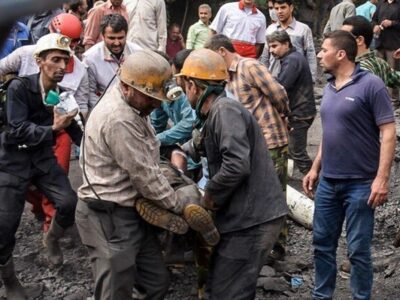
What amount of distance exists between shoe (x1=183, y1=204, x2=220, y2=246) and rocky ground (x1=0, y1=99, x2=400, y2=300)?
56.6 inches

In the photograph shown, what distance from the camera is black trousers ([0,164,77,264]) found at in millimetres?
4828

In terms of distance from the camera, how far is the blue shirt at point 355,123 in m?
4.10

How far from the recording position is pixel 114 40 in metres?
6.15

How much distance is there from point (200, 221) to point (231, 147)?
1.61 feet

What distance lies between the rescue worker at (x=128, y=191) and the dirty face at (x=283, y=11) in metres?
4.61

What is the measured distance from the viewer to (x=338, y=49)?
13.9ft

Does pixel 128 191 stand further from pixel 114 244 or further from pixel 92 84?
pixel 92 84

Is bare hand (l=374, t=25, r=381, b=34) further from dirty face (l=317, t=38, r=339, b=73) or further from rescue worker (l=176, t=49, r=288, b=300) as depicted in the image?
rescue worker (l=176, t=49, r=288, b=300)

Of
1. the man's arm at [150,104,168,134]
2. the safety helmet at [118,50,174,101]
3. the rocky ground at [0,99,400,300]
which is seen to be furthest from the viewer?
the man's arm at [150,104,168,134]

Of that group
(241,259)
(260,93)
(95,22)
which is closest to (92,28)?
(95,22)

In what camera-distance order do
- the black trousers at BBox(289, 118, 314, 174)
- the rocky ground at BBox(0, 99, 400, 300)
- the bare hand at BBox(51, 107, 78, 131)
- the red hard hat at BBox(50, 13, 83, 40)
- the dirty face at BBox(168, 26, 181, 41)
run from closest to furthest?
the bare hand at BBox(51, 107, 78, 131)
the rocky ground at BBox(0, 99, 400, 300)
the red hard hat at BBox(50, 13, 83, 40)
the black trousers at BBox(289, 118, 314, 174)
the dirty face at BBox(168, 26, 181, 41)

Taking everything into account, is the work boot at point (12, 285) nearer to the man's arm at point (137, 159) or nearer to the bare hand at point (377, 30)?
the man's arm at point (137, 159)

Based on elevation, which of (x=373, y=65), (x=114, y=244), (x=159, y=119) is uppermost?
(x=373, y=65)

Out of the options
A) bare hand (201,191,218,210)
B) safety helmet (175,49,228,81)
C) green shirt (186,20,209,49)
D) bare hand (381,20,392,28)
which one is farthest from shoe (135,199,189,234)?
bare hand (381,20,392,28)
